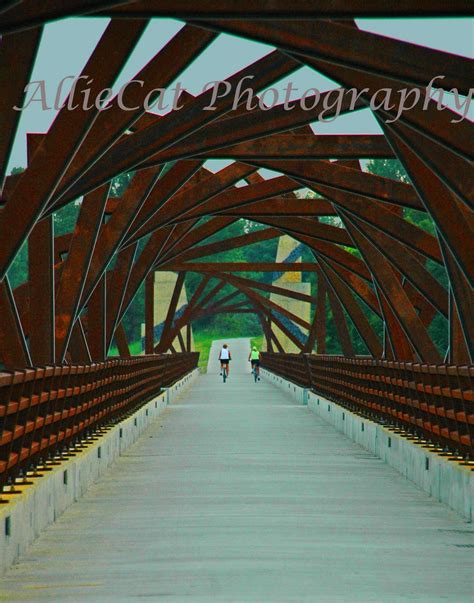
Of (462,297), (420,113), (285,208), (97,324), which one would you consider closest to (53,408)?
(420,113)

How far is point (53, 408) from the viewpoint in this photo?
1329 centimetres

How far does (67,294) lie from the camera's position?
77.4 feet

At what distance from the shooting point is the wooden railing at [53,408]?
10312 mm

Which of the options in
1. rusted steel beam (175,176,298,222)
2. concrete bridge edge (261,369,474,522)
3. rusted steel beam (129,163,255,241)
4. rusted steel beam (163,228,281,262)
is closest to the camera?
concrete bridge edge (261,369,474,522)

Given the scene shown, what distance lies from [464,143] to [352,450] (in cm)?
733

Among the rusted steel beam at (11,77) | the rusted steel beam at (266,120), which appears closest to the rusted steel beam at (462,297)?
the rusted steel beam at (266,120)

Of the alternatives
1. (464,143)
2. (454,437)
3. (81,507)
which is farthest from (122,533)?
(464,143)

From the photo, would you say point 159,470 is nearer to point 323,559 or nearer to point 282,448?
point 282,448

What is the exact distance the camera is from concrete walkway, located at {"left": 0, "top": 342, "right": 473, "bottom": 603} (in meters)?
8.35

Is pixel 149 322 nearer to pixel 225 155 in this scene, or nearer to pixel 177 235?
pixel 177 235

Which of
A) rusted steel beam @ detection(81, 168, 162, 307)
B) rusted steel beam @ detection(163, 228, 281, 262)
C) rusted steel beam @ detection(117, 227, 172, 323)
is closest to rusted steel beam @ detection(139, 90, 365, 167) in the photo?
rusted steel beam @ detection(81, 168, 162, 307)

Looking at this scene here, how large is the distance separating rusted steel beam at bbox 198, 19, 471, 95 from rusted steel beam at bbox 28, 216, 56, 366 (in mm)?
8957

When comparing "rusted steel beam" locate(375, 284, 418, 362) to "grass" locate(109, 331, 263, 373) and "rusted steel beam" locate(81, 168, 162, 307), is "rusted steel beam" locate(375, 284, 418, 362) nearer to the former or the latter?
"rusted steel beam" locate(81, 168, 162, 307)

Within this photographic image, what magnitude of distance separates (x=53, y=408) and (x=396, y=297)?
19.1 m
